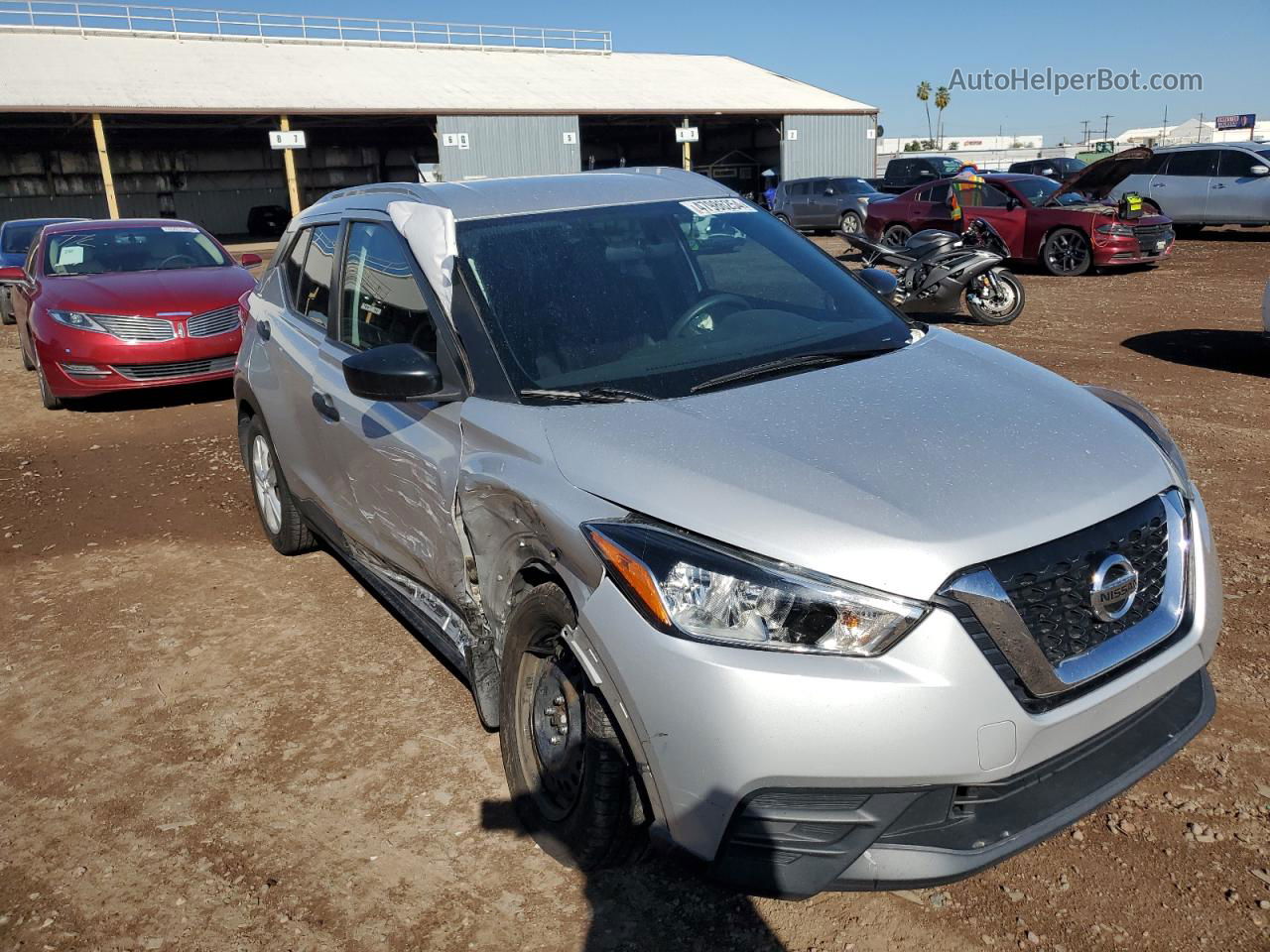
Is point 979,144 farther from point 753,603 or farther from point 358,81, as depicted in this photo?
point 753,603

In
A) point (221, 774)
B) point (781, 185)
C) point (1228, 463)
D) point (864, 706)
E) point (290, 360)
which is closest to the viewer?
point (864, 706)

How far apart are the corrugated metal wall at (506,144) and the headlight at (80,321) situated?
2712 centimetres

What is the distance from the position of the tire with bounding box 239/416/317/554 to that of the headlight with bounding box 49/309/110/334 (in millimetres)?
4016

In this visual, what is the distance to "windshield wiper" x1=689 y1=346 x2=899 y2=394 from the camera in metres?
2.89

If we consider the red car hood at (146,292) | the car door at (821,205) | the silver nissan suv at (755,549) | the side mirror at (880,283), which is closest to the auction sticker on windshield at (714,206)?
the silver nissan suv at (755,549)

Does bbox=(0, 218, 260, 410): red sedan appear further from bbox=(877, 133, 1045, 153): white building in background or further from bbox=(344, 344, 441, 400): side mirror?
bbox=(877, 133, 1045, 153): white building in background

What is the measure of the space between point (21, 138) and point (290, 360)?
4258 cm

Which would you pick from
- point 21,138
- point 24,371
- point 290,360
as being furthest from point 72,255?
point 21,138

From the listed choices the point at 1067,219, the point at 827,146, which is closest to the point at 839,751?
the point at 1067,219

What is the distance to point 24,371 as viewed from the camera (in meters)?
11.7

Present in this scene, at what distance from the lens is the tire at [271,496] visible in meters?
4.95

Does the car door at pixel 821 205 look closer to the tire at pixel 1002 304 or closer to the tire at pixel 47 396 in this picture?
the tire at pixel 1002 304

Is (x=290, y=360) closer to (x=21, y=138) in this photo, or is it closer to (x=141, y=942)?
(x=141, y=942)

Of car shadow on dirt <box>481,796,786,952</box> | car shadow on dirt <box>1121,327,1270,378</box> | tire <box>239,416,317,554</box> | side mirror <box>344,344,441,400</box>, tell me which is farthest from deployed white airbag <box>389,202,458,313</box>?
car shadow on dirt <box>1121,327,1270,378</box>
